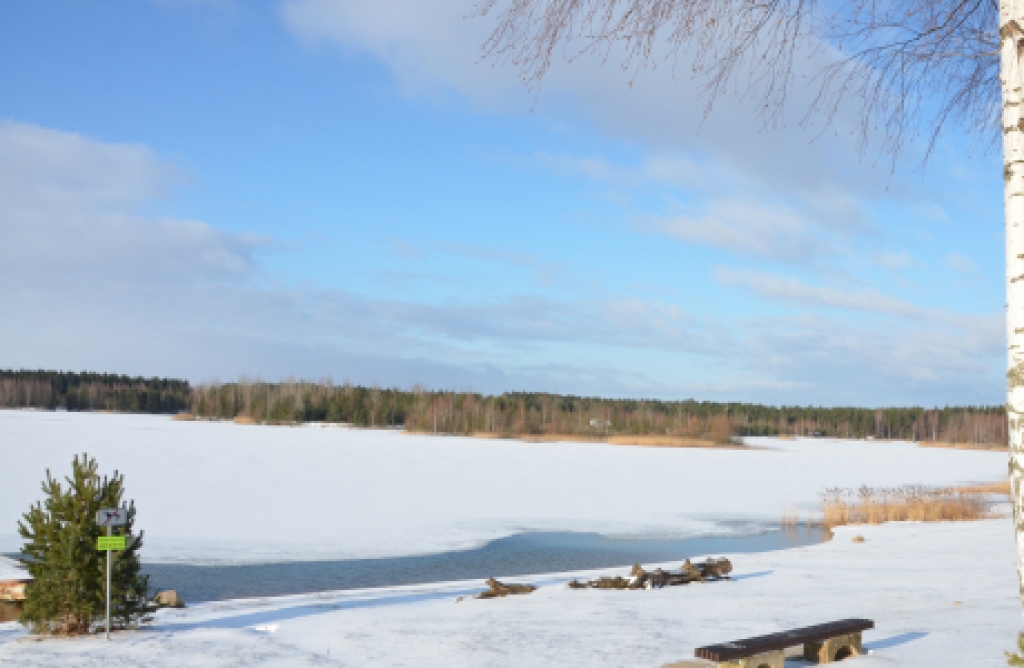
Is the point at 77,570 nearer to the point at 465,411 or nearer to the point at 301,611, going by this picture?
the point at 301,611

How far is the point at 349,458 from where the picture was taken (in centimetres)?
3253

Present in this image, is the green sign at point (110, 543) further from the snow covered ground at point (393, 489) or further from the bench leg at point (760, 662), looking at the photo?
the snow covered ground at point (393, 489)

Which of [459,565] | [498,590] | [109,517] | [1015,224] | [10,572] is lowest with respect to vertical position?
[459,565]

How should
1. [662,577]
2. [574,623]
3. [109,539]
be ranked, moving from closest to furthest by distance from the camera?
[109,539] → [574,623] → [662,577]

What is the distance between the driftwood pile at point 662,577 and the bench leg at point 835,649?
4072 mm

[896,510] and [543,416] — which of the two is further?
[543,416]

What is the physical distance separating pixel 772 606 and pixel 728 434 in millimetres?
51525

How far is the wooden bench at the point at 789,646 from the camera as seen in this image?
5.25 meters

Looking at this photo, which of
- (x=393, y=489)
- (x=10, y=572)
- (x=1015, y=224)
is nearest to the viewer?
(x=1015, y=224)

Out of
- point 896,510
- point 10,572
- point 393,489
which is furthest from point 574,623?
point 393,489

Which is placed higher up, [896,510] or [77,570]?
[77,570]

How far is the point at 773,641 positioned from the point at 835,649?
800mm

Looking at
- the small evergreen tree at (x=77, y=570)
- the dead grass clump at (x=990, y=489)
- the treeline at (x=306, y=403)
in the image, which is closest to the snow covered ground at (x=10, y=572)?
the small evergreen tree at (x=77, y=570)

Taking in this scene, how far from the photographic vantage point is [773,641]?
218 inches
